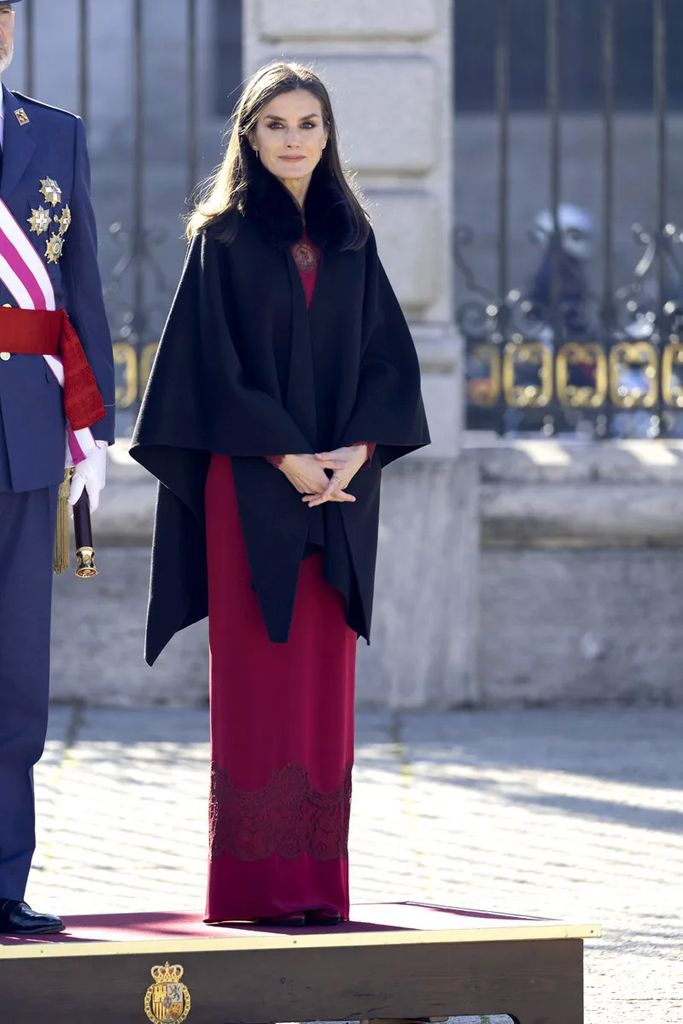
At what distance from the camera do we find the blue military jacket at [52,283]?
12.4 ft

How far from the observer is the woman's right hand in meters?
3.78

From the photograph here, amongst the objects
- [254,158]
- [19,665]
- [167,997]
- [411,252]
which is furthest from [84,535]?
[411,252]

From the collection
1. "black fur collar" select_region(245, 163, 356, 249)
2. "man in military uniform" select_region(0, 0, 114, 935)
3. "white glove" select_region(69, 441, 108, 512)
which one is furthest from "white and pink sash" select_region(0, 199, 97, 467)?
"black fur collar" select_region(245, 163, 356, 249)

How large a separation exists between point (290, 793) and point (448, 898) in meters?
1.11

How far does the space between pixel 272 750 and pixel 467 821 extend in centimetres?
197

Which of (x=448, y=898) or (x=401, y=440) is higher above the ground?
(x=401, y=440)

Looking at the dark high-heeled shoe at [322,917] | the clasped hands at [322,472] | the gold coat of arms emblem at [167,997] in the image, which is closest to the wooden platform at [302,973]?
the gold coat of arms emblem at [167,997]

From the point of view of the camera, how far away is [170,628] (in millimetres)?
3977

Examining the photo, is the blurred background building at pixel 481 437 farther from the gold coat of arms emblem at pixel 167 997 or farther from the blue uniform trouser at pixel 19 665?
the gold coat of arms emblem at pixel 167 997

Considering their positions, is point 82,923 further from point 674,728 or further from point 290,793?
point 674,728

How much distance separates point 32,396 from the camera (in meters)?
3.79

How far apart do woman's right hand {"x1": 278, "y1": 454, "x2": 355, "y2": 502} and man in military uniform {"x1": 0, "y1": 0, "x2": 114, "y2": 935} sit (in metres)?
0.39

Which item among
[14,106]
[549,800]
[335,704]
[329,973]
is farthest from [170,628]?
[549,800]

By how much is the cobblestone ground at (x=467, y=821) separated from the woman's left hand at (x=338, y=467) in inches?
43.1
